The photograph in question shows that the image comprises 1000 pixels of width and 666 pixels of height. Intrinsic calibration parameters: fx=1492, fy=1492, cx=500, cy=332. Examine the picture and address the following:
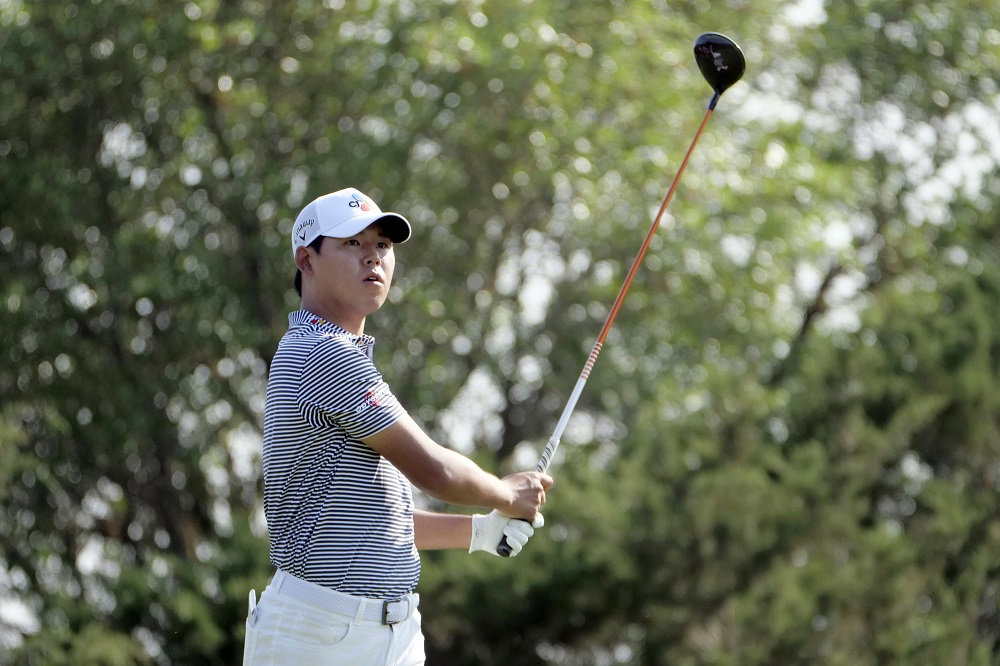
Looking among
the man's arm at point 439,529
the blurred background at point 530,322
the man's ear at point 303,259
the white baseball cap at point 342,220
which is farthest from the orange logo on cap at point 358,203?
the blurred background at point 530,322

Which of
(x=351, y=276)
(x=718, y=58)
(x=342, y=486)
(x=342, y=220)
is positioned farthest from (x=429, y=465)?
(x=718, y=58)

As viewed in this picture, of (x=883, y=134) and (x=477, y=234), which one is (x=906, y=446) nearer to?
(x=477, y=234)

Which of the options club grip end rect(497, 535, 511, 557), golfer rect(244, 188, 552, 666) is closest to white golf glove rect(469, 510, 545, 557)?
club grip end rect(497, 535, 511, 557)

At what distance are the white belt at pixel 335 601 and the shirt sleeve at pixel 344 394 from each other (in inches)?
13.6

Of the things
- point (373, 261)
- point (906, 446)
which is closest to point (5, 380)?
point (906, 446)

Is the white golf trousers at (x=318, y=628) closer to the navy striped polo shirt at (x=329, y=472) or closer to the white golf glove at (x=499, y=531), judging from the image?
the navy striped polo shirt at (x=329, y=472)

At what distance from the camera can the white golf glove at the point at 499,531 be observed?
3500mm

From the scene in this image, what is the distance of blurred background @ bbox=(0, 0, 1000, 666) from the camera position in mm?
8328

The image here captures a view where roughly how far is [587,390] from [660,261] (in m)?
1.52

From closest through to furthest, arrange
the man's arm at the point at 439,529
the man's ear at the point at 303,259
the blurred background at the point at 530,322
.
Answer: the man's ear at the point at 303,259 < the man's arm at the point at 439,529 < the blurred background at the point at 530,322

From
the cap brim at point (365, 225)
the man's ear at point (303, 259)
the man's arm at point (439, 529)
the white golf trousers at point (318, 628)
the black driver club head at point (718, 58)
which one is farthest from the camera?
the black driver club head at point (718, 58)

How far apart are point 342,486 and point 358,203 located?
2.17ft

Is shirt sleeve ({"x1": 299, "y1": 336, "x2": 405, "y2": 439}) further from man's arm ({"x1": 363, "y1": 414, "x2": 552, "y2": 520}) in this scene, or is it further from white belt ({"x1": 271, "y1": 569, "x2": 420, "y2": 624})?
white belt ({"x1": 271, "y1": 569, "x2": 420, "y2": 624})

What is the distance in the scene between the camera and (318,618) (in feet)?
10.4
